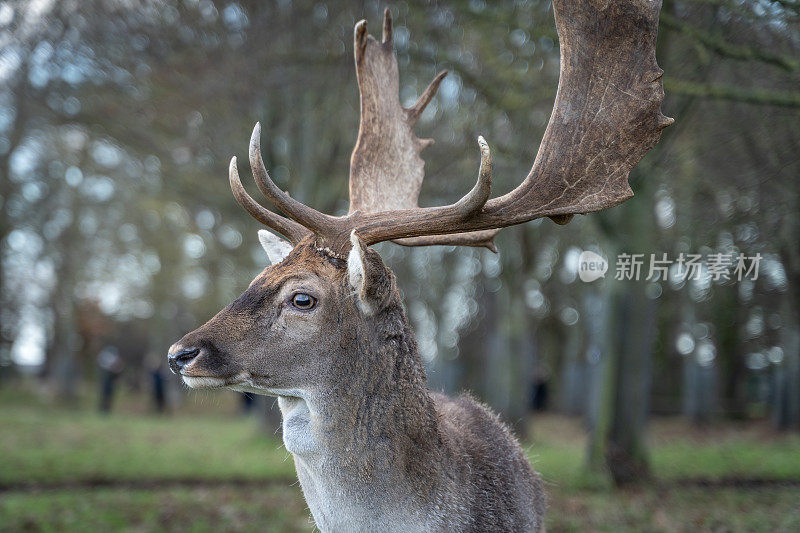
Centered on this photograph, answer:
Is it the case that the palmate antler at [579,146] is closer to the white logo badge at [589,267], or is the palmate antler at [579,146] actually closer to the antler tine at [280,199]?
the antler tine at [280,199]

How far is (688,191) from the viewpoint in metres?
10.4

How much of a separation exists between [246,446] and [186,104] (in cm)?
687

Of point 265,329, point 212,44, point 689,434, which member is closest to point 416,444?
point 265,329

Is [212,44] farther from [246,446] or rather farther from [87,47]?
[246,446]

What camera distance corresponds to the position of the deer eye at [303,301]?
10.9ft

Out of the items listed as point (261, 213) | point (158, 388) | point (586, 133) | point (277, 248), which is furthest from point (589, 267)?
point (158, 388)

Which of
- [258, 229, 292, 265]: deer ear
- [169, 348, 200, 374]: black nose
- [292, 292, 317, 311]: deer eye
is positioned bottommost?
[169, 348, 200, 374]: black nose

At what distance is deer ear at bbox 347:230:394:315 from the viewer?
3.21 metres

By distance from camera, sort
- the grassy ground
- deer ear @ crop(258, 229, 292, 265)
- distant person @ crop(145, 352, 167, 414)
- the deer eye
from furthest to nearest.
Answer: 1. distant person @ crop(145, 352, 167, 414)
2. the grassy ground
3. deer ear @ crop(258, 229, 292, 265)
4. the deer eye

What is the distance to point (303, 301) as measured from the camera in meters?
3.31

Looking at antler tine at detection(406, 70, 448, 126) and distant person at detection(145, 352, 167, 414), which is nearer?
antler tine at detection(406, 70, 448, 126)

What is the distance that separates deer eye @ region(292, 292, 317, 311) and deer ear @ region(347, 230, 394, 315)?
212mm

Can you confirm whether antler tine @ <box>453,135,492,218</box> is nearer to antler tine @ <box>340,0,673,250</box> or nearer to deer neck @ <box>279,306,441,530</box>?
antler tine @ <box>340,0,673,250</box>

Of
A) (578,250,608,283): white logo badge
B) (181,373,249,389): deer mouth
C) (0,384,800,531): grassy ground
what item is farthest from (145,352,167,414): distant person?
(181,373,249,389): deer mouth
